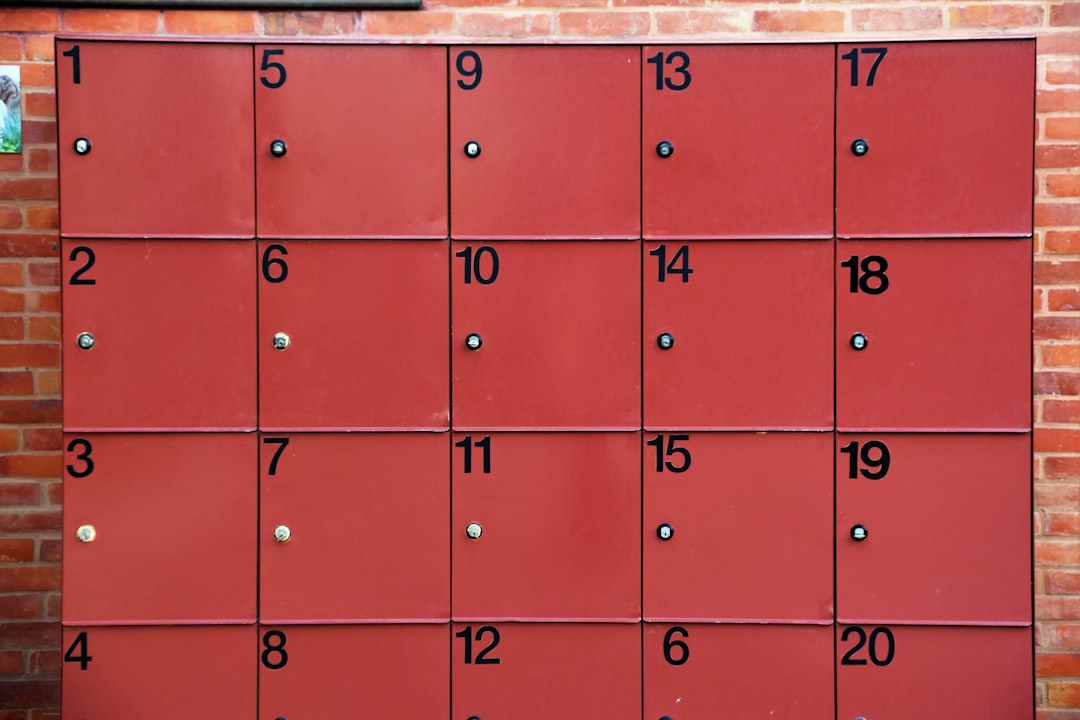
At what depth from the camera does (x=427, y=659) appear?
7.42ft

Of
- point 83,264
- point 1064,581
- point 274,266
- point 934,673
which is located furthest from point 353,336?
point 1064,581

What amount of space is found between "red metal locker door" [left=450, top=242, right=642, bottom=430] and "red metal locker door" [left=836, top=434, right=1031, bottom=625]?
583 millimetres

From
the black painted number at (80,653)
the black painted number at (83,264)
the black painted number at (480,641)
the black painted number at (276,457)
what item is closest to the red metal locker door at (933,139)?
the black painted number at (480,641)

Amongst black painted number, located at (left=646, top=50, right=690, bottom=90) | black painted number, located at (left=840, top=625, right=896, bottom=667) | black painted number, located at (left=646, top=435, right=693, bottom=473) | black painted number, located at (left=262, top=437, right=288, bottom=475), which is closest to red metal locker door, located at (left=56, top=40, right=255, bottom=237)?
black painted number, located at (left=262, top=437, right=288, bottom=475)

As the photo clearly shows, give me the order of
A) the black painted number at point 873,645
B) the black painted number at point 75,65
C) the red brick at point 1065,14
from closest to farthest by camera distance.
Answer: the black painted number at point 75,65, the black painted number at point 873,645, the red brick at point 1065,14

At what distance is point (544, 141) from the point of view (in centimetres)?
220

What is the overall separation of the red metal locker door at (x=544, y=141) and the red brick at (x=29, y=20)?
1211 mm

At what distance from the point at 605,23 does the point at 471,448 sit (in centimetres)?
123

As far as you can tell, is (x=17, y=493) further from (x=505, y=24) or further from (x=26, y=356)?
(x=505, y=24)

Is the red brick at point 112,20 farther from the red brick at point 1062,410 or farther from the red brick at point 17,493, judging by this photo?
the red brick at point 1062,410

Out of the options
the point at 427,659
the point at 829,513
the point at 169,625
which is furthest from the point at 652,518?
the point at 169,625

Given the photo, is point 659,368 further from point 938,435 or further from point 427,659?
point 427,659

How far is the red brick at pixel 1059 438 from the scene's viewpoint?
2535mm

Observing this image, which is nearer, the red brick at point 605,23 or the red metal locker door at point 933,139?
the red metal locker door at point 933,139
